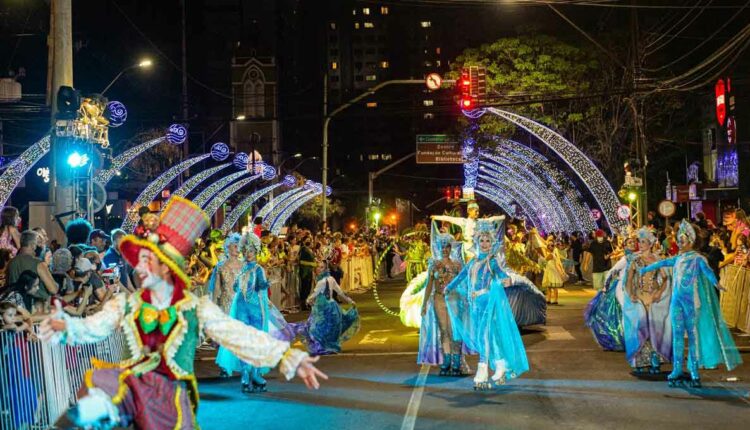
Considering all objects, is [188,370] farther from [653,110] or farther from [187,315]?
[653,110]

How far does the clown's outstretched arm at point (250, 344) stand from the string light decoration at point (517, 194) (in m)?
50.8

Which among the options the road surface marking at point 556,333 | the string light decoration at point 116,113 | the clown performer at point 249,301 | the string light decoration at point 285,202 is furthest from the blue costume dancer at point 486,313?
the string light decoration at point 285,202

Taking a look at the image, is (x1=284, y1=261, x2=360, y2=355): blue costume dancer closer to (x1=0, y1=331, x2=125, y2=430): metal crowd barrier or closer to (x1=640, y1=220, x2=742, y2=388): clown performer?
(x1=0, y1=331, x2=125, y2=430): metal crowd barrier

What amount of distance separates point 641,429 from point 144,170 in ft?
117

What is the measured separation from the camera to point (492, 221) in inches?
502

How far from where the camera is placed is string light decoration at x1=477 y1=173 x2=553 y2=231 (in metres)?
59.8

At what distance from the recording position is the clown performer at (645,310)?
12070mm

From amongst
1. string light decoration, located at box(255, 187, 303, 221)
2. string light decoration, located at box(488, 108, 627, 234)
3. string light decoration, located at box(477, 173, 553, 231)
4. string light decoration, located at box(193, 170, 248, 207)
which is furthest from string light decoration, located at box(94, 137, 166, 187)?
string light decoration, located at box(477, 173, 553, 231)

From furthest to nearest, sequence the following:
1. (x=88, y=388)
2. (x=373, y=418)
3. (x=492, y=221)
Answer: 1. (x=492, y=221)
2. (x=373, y=418)
3. (x=88, y=388)

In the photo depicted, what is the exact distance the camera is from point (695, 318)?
37.9 ft

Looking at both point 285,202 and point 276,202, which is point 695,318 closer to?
point 276,202

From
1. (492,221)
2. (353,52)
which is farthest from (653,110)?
(353,52)

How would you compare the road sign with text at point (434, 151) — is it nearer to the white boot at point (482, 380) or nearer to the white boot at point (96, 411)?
the white boot at point (482, 380)

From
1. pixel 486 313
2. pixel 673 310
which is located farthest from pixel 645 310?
pixel 486 313
